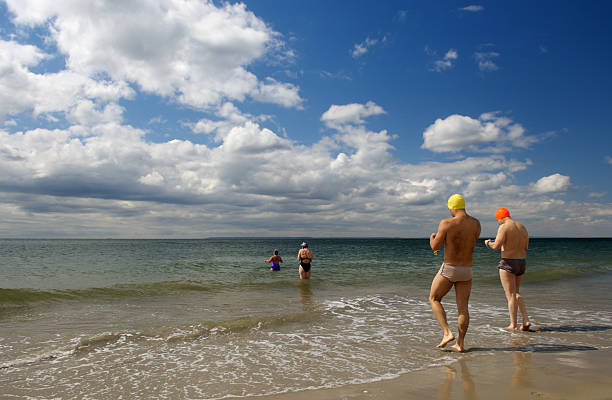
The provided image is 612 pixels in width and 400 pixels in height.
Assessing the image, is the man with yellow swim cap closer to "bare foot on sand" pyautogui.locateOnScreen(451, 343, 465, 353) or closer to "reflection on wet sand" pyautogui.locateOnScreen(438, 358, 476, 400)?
"bare foot on sand" pyautogui.locateOnScreen(451, 343, 465, 353)

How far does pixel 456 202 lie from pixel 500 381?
7.99 feet

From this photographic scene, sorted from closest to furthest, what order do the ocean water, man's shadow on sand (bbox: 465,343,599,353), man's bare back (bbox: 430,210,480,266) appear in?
the ocean water → man's bare back (bbox: 430,210,480,266) → man's shadow on sand (bbox: 465,343,599,353)

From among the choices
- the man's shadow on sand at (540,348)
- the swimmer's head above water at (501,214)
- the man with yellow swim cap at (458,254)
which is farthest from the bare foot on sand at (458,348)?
the swimmer's head above water at (501,214)

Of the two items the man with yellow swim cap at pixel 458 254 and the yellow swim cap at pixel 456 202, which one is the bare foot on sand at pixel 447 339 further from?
the yellow swim cap at pixel 456 202

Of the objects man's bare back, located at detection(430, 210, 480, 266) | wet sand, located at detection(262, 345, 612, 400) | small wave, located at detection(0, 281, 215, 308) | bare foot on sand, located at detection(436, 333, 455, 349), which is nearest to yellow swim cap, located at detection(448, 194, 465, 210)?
man's bare back, located at detection(430, 210, 480, 266)

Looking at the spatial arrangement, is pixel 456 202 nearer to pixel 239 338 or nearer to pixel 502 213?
pixel 502 213

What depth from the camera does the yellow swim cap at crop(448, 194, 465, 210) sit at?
530 cm

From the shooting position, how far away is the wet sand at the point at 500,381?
12.1 ft

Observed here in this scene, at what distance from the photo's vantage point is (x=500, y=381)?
4.07 m

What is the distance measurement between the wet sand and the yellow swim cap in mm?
2195

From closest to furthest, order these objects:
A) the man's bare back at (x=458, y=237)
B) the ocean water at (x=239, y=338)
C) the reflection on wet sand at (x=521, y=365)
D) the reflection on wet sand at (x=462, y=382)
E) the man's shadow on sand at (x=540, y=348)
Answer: the reflection on wet sand at (x=462, y=382) → the reflection on wet sand at (x=521, y=365) → the ocean water at (x=239, y=338) → the man's bare back at (x=458, y=237) → the man's shadow on sand at (x=540, y=348)

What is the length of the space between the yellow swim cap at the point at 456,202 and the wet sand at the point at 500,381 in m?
2.20

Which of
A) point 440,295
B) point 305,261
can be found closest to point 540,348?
point 440,295

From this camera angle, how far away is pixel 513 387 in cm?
387
